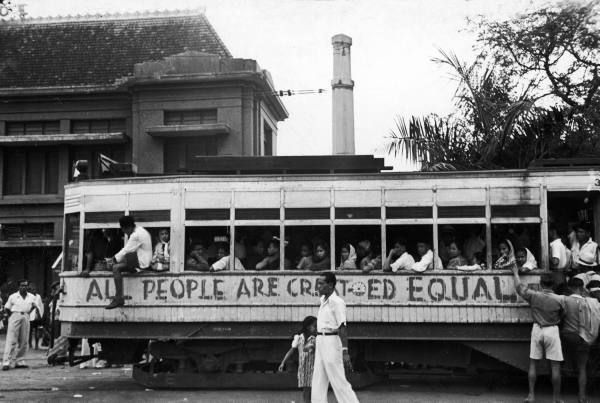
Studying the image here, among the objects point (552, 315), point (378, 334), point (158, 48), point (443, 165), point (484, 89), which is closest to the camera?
point (552, 315)

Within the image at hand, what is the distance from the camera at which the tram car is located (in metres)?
10.7

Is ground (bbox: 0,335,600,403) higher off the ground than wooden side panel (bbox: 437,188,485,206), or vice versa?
wooden side panel (bbox: 437,188,485,206)

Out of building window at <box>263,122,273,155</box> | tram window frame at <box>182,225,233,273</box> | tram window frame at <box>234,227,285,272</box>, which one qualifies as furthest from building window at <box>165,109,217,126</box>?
tram window frame at <box>234,227,285,272</box>

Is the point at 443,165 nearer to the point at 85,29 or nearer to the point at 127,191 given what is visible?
the point at 127,191

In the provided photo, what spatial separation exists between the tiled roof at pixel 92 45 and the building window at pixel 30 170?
7.38ft

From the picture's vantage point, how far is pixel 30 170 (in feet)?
82.1

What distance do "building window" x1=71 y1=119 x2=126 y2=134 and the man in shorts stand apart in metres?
17.5

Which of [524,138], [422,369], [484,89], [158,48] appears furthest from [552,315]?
[158,48]

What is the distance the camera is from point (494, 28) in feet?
55.9

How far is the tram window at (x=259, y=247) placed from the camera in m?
11.1

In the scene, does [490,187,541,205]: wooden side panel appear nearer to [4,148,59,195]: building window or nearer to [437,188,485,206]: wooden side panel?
[437,188,485,206]: wooden side panel

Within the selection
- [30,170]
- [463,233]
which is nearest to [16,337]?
[463,233]

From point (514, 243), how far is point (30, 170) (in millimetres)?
18667

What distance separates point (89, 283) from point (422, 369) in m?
5.26
